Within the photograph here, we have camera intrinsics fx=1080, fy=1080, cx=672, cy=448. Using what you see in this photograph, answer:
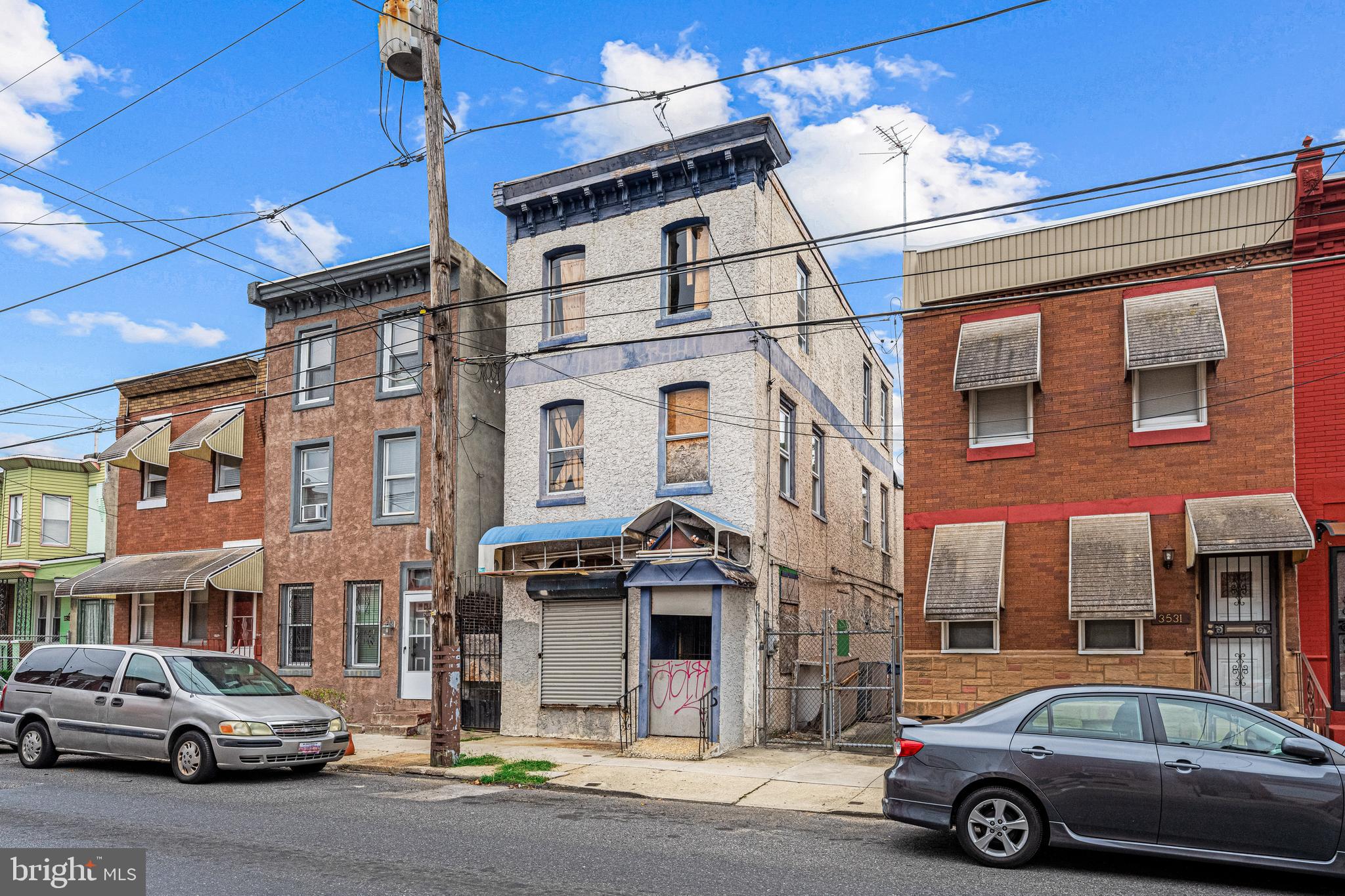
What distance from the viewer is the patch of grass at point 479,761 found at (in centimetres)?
1509

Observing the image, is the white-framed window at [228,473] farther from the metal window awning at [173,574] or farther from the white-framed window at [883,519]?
the white-framed window at [883,519]

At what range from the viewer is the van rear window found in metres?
15.0

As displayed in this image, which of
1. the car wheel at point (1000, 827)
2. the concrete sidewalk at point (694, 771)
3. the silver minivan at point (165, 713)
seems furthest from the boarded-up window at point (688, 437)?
the car wheel at point (1000, 827)

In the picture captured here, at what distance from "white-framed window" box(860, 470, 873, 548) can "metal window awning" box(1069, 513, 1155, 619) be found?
1102cm

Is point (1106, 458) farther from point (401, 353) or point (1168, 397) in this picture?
point (401, 353)

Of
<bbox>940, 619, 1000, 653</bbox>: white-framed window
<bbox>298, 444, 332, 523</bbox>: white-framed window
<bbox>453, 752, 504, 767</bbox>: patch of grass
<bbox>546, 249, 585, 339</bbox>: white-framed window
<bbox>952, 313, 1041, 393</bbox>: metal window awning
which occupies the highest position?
<bbox>546, 249, 585, 339</bbox>: white-framed window

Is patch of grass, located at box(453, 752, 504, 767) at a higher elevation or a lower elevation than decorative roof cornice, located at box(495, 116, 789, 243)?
lower

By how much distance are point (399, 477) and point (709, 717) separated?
8.04 metres

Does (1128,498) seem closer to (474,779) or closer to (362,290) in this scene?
(474,779)

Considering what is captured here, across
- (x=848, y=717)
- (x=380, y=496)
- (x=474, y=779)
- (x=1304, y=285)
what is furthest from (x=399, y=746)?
(x=1304, y=285)

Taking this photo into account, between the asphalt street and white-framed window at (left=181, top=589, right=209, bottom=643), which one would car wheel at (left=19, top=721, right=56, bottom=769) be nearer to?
the asphalt street

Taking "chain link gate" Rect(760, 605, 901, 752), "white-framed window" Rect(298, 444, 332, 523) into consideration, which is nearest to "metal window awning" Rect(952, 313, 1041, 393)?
"chain link gate" Rect(760, 605, 901, 752)

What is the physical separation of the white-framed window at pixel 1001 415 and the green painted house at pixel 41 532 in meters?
24.9

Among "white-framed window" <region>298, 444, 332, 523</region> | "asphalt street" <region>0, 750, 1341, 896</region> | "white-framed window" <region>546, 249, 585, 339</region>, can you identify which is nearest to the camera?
"asphalt street" <region>0, 750, 1341, 896</region>
